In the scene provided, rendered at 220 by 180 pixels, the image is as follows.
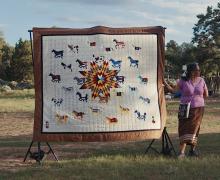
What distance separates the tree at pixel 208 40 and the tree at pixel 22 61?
28179mm

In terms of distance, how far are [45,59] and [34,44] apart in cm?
36

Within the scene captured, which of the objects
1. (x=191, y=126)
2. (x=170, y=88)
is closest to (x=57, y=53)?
(x=170, y=88)

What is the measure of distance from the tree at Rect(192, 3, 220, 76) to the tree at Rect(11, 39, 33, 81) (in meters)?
28.2

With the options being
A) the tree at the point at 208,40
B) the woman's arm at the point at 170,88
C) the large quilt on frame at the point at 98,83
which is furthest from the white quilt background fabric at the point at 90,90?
the tree at the point at 208,40

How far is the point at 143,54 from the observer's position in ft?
36.4

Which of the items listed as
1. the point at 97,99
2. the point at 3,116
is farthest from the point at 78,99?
the point at 3,116

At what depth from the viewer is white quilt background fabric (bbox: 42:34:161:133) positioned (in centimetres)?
1072

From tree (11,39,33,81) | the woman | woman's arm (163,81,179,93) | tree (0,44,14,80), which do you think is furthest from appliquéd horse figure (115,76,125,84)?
tree (0,44,14,80)

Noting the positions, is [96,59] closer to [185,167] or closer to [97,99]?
[97,99]

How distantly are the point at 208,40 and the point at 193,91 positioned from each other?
56637 mm

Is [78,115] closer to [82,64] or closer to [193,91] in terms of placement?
[82,64]

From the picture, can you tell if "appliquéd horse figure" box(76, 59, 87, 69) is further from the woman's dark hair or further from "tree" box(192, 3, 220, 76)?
"tree" box(192, 3, 220, 76)

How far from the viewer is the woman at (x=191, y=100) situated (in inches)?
429

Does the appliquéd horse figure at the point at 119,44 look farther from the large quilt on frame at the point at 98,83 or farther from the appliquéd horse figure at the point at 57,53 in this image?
the appliquéd horse figure at the point at 57,53
